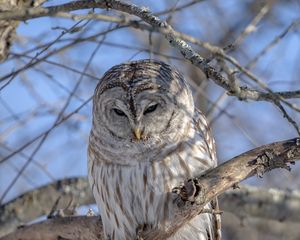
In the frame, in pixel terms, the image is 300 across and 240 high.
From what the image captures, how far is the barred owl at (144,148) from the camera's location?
4.59 m

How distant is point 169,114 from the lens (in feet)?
15.8

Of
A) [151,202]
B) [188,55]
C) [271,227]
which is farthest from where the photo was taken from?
[271,227]

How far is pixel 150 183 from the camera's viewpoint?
456 centimetres

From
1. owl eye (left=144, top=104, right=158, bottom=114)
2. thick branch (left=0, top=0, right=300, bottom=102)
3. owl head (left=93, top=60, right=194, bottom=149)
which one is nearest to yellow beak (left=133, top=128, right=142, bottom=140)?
owl head (left=93, top=60, right=194, bottom=149)

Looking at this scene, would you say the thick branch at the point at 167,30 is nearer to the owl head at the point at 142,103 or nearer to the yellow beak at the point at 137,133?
the owl head at the point at 142,103

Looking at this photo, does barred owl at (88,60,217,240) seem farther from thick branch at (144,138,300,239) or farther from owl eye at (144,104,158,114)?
thick branch at (144,138,300,239)

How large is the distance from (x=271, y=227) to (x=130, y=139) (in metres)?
4.06

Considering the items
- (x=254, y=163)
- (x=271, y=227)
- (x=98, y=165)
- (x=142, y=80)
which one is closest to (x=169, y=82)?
(x=142, y=80)

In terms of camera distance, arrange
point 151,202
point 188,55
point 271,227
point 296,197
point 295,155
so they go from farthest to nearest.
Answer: point 271,227
point 296,197
point 151,202
point 295,155
point 188,55

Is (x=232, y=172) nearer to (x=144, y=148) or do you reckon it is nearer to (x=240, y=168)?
(x=240, y=168)

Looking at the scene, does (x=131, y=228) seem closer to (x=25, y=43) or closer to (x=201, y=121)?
(x=201, y=121)

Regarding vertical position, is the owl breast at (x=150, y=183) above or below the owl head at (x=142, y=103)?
below

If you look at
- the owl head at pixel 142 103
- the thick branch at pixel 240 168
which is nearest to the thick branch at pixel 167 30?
the thick branch at pixel 240 168

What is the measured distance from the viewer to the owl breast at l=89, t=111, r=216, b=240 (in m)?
4.55
